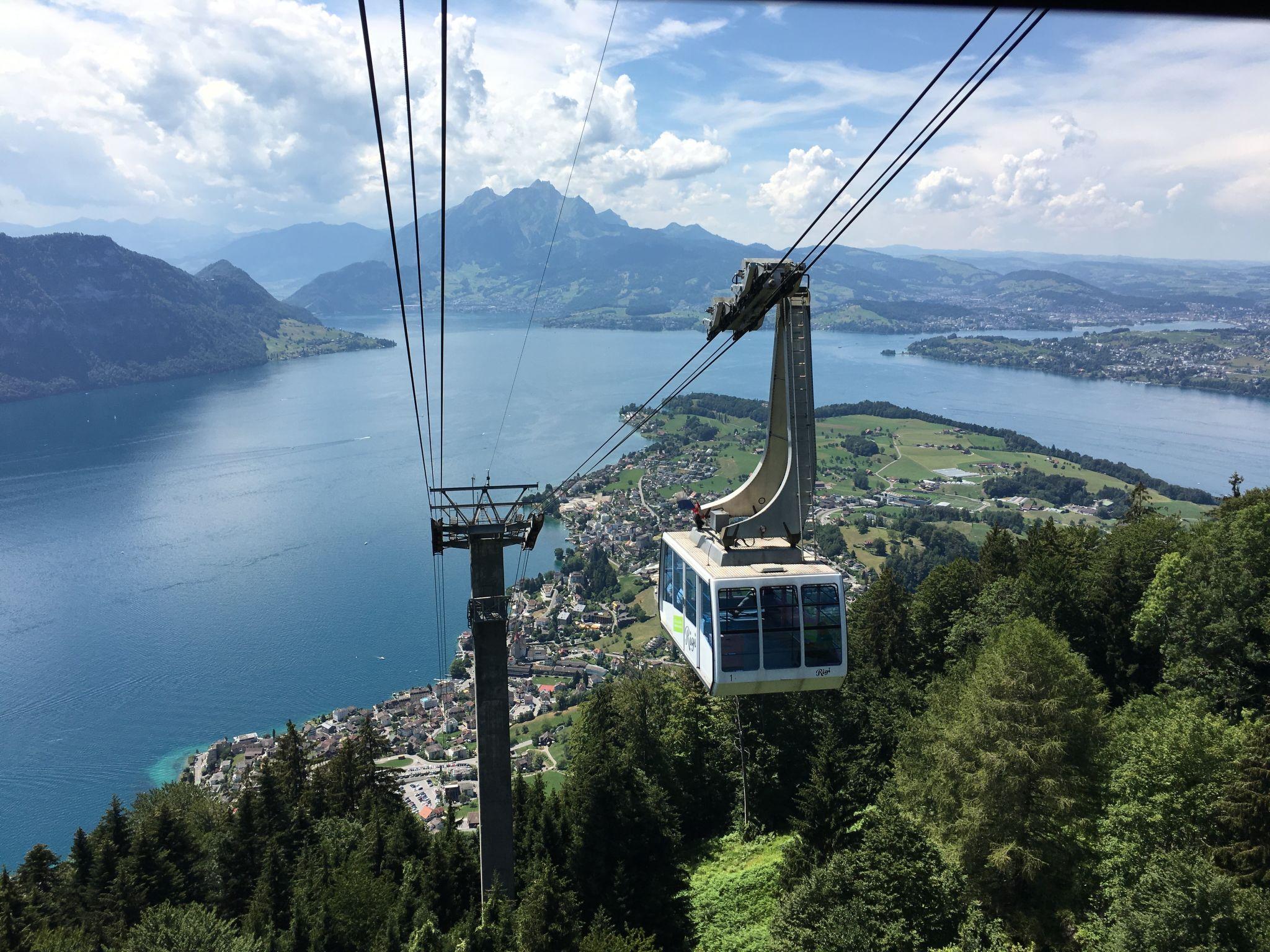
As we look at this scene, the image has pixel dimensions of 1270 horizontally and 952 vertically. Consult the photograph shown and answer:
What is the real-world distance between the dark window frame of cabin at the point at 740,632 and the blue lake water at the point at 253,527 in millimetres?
31135

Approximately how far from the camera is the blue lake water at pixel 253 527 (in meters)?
35.2

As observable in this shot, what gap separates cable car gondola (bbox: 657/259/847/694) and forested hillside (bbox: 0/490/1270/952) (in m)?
2.52

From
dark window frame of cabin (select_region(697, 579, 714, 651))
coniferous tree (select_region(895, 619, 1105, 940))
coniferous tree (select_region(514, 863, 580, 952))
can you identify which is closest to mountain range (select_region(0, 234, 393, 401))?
coniferous tree (select_region(514, 863, 580, 952))

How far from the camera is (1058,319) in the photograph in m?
188

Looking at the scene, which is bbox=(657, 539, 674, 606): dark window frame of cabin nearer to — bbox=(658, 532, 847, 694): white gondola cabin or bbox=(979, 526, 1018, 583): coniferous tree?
bbox=(658, 532, 847, 694): white gondola cabin

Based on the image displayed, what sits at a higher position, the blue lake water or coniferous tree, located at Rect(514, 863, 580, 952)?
coniferous tree, located at Rect(514, 863, 580, 952)

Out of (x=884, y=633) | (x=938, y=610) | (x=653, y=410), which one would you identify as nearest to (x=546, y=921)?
(x=884, y=633)

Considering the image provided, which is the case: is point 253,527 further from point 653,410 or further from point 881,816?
point 881,816

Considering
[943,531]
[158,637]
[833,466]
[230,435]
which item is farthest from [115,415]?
[943,531]

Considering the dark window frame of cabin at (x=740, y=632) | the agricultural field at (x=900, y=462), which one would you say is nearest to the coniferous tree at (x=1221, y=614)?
the dark window frame of cabin at (x=740, y=632)

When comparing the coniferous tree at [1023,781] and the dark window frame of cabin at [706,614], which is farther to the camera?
the coniferous tree at [1023,781]

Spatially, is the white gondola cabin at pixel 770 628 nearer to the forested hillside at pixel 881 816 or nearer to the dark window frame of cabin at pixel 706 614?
the dark window frame of cabin at pixel 706 614

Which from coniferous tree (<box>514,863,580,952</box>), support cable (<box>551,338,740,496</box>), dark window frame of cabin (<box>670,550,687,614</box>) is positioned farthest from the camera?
coniferous tree (<box>514,863,580,952</box>)

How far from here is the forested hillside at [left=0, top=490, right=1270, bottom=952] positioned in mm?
8484
